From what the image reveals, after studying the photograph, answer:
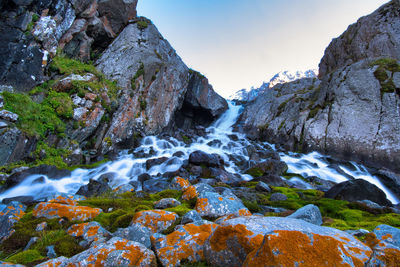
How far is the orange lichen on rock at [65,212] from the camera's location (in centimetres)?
476

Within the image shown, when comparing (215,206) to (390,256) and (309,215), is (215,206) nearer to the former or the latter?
(309,215)

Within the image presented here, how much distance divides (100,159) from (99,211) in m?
15.1

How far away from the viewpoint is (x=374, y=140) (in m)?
20.9

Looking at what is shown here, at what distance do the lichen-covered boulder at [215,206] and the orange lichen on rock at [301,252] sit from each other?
3.18 meters

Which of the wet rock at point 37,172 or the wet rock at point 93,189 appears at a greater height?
the wet rock at point 37,172

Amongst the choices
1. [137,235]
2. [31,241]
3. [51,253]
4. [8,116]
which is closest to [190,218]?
[137,235]

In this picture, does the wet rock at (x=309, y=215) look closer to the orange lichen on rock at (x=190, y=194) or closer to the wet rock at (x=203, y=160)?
the orange lichen on rock at (x=190, y=194)

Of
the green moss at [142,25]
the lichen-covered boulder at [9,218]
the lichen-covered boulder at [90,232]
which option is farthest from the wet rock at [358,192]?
the green moss at [142,25]

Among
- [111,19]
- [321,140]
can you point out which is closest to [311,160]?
[321,140]

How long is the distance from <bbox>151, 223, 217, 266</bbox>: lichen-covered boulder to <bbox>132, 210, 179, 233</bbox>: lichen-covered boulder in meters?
0.87

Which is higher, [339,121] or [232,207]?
[339,121]

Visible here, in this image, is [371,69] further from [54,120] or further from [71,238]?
[54,120]

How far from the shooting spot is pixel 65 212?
481cm

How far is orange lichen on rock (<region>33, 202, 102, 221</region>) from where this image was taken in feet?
15.6
